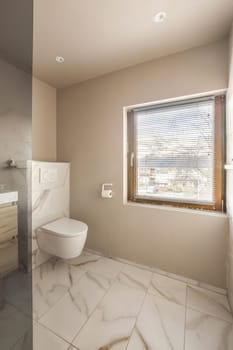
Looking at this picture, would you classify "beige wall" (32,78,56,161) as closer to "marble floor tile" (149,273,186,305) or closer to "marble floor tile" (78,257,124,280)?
"marble floor tile" (78,257,124,280)

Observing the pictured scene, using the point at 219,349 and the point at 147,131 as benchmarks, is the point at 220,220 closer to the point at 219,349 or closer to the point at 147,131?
the point at 219,349

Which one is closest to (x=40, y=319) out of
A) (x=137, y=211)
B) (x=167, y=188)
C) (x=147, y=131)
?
(x=137, y=211)

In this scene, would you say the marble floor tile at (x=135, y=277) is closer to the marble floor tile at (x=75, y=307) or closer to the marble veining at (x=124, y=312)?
the marble veining at (x=124, y=312)

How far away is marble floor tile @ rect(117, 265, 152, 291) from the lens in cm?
150

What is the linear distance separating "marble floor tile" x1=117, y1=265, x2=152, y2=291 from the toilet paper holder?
2.70 ft

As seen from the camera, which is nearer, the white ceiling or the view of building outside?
the white ceiling

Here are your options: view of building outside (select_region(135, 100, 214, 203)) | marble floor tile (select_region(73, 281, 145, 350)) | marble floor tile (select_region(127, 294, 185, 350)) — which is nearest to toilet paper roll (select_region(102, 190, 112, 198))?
view of building outside (select_region(135, 100, 214, 203))

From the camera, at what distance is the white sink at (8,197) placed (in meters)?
1.37

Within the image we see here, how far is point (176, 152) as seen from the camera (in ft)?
5.40

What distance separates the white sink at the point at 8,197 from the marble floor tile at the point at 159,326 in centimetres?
141

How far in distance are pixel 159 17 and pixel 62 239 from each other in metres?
2.04

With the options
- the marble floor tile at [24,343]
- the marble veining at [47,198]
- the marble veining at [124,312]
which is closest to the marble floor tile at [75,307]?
the marble veining at [124,312]

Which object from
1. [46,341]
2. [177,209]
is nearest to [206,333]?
[177,209]

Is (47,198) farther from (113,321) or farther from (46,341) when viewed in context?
(113,321)
